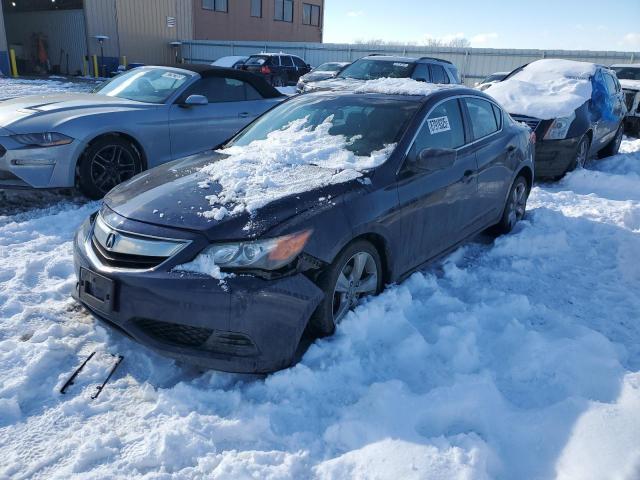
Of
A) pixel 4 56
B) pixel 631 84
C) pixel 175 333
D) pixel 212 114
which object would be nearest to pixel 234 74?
pixel 212 114

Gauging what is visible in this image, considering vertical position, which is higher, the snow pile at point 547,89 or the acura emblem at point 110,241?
the snow pile at point 547,89

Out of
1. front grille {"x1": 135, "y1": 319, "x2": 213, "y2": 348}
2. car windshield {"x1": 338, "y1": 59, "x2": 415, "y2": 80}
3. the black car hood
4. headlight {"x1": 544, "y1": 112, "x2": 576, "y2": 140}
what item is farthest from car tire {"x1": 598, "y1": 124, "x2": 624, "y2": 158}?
front grille {"x1": 135, "y1": 319, "x2": 213, "y2": 348}

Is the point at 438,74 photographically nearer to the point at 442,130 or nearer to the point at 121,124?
the point at 121,124

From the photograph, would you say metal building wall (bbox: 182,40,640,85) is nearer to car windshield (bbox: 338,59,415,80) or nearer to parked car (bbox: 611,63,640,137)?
parked car (bbox: 611,63,640,137)

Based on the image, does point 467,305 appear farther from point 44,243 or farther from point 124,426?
point 44,243

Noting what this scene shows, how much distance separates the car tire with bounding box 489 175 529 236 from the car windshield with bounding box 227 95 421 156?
1807 millimetres

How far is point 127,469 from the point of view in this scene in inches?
88.3

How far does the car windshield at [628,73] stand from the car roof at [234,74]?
10865 mm

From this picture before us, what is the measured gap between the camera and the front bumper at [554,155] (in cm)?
750

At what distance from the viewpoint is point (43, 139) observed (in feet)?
17.4

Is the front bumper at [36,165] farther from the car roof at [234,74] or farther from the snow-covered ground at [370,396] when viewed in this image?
the car roof at [234,74]

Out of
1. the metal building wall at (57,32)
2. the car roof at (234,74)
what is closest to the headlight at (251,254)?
the car roof at (234,74)

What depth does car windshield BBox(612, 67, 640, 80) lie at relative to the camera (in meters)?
13.7

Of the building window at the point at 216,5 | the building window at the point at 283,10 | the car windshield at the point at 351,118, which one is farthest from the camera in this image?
the building window at the point at 283,10
